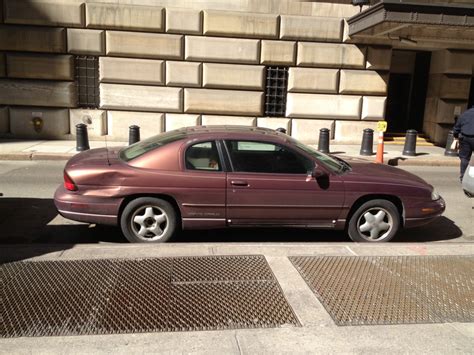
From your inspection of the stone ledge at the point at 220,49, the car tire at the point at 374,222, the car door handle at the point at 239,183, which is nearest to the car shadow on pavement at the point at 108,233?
the car tire at the point at 374,222

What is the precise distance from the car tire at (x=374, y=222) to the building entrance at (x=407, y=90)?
12792 millimetres

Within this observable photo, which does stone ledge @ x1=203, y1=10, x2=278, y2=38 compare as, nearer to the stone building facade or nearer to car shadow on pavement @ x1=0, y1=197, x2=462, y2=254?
the stone building facade

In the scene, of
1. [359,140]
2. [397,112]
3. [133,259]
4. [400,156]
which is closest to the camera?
[133,259]

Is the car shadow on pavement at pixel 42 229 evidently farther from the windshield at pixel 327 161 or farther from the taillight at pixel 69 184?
the windshield at pixel 327 161

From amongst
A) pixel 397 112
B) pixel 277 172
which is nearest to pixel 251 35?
pixel 397 112

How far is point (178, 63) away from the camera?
14812 millimetres

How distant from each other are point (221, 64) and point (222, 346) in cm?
1272

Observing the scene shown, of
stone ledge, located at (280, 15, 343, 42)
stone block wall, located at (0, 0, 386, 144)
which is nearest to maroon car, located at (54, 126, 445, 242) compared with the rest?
stone block wall, located at (0, 0, 386, 144)

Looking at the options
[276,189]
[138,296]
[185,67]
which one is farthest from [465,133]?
[185,67]

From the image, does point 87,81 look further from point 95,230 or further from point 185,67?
point 95,230

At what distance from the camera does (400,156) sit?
1376 cm

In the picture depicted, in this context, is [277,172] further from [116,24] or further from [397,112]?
[397,112]

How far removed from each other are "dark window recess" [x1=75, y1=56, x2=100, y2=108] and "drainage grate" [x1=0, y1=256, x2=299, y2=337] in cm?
1134

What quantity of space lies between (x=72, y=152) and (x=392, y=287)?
33.9 ft
